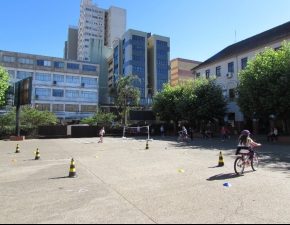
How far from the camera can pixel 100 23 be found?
114 metres

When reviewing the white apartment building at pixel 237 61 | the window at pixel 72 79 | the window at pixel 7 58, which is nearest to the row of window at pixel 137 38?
the window at pixel 72 79

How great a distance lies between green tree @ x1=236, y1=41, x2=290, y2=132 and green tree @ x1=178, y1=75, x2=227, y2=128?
5.95m

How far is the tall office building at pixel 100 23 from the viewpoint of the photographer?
363 feet

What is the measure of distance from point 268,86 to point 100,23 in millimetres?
107051

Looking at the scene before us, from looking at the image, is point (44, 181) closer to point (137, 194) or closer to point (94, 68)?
point (137, 194)

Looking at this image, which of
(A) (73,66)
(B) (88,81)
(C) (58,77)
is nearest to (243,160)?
(C) (58,77)

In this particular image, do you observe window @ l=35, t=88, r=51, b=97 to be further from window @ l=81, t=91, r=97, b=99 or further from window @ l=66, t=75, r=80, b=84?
window @ l=81, t=91, r=97, b=99

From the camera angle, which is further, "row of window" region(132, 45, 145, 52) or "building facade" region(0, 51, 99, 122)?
"row of window" region(132, 45, 145, 52)

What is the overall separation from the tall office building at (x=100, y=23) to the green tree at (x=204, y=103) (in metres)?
89.5

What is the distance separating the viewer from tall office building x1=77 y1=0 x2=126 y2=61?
11069cm

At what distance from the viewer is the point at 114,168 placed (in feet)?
30.5

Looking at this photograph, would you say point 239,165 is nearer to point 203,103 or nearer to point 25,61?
point 203,103

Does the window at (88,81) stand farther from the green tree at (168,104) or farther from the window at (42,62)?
the green tree at (168,104)

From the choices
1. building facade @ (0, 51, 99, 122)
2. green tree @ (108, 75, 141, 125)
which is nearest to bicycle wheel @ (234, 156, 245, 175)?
green tree @ (108, 75, 141, 125)
